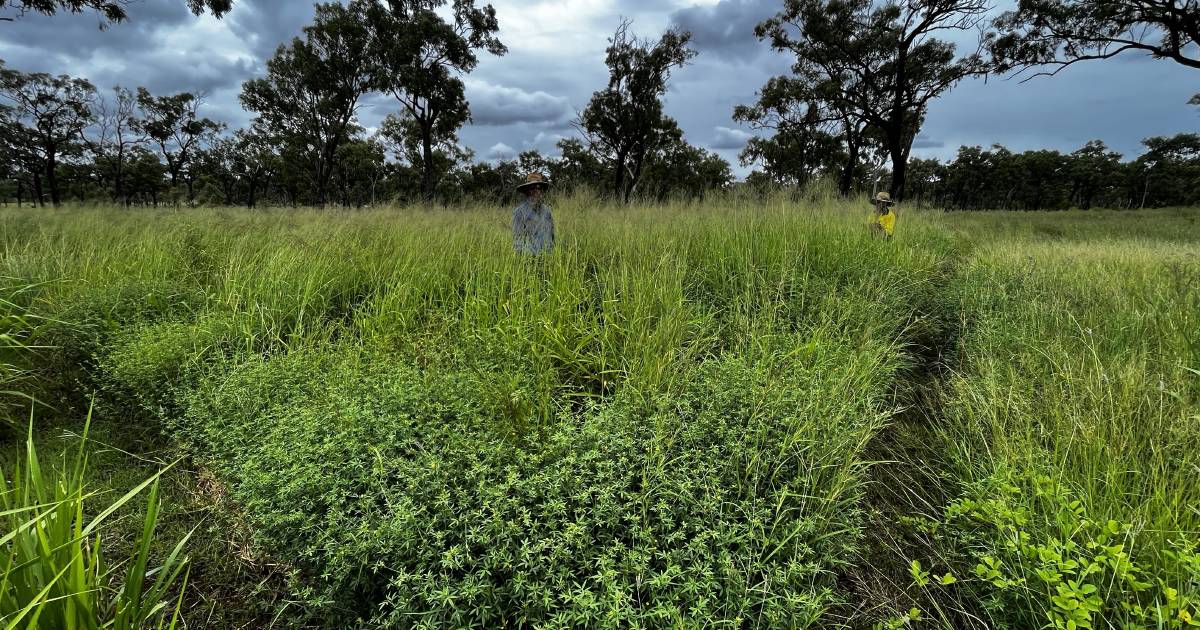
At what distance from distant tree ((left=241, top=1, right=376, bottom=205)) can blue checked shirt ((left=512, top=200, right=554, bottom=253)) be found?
1938cm

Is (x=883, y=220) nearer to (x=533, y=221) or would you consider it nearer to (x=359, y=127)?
(x=533, y=221)

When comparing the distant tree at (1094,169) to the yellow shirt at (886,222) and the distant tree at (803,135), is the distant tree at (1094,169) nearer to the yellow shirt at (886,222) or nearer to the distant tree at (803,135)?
the distant tree at (803,135)

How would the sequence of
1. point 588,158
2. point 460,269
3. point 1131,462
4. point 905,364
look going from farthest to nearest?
1. point 588,158
2. point 460,269
3. point 905,364
4. point 1131,462

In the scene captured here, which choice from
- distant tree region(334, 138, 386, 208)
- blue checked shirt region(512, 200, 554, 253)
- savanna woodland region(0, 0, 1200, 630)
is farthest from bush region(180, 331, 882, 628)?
distant tree region(334, 138, 386, 208)

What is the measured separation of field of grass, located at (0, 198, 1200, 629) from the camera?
4.75 ft

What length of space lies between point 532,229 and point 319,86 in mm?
23073

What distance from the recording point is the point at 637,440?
189 cm

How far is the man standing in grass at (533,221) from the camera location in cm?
450

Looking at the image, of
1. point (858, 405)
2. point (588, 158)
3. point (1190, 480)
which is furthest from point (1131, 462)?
point (588, 158)

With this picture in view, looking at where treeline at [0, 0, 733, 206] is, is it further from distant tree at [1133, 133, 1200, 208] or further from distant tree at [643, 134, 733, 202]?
distant tree at [1133, 133, 1200, 208]

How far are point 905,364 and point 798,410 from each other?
73.1 inches

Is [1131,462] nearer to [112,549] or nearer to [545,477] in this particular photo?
[545,477]

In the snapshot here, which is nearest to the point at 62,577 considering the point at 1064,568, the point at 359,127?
the point at 1064,568

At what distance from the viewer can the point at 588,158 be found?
3788cm
